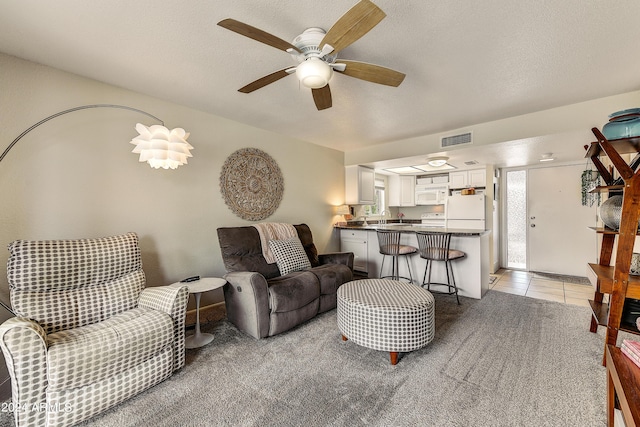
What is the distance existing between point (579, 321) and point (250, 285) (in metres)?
3.42

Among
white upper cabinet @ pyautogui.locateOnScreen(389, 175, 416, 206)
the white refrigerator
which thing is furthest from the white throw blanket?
white upper cabinet @ pyautogui.locateOnScreen(389, 175, 416, 206)

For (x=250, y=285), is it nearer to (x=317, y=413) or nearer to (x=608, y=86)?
(x=317, y=413)

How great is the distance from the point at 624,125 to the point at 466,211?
3.19 m

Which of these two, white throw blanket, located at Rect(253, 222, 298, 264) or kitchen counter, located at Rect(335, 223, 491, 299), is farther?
kitchen counter, located at Rect(335, 223, 491, 299)

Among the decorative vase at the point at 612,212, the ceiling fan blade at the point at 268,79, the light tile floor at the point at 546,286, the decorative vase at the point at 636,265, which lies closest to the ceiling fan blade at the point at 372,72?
the ceiling fan blade at the point at 268,79

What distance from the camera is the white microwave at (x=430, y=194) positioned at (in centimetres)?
598

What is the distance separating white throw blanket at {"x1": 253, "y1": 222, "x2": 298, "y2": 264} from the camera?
316cm

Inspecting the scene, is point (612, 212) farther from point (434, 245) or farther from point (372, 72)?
point (372, 72)

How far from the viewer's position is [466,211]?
501 cm

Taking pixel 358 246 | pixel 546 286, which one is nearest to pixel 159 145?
pixel 358 246

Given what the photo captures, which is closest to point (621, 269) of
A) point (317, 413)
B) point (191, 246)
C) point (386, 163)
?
point (317, 413)

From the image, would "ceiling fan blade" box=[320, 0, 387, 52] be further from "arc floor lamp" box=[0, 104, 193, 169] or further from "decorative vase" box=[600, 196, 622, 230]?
"decorative vase" box=[600, 196, 622, 230]

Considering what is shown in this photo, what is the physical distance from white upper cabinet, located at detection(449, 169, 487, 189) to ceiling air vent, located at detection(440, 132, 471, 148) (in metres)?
1.64

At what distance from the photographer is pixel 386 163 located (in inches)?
195
